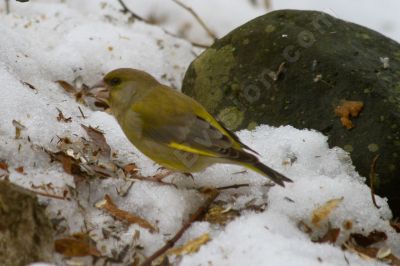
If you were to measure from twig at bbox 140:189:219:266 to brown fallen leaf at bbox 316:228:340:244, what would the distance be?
0.64m

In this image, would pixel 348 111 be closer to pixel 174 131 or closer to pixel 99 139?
pixel 174 131

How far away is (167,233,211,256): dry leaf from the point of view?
3.10 metres

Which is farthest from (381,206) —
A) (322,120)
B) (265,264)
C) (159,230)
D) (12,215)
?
(12,215)

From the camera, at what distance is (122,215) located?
3375mm

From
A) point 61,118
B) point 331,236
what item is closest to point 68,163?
point 61,118

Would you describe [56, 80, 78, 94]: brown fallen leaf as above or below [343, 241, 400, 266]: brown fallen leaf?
below

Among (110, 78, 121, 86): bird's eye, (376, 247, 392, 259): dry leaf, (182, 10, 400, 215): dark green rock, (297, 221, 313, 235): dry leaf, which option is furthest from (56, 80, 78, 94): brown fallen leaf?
(376, 247, 392, 259): dry leaf

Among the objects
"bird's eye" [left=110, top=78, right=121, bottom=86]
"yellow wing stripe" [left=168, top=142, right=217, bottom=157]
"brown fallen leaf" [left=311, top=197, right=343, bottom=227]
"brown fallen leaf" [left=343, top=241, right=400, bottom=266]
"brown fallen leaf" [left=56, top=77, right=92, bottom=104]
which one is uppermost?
"bird's eye" [left=110, top=78, right=121, bottom=86]

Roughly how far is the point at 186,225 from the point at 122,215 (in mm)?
344

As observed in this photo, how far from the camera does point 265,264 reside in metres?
2.91

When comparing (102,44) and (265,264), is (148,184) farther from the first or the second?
(102,44)

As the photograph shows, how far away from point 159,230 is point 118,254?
287 mm

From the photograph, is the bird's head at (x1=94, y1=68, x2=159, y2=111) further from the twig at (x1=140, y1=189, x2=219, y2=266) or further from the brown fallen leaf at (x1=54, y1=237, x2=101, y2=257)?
the brown fallen leaf at (x1=54, y1=237, x2=101, y2=257)

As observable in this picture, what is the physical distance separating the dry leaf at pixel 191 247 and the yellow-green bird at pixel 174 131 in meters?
0.50
